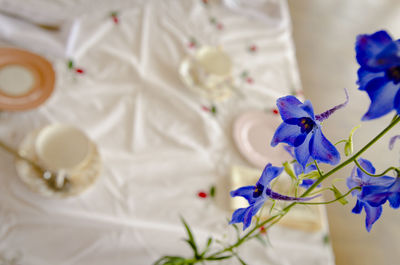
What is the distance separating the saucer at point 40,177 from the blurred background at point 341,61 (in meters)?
0.49

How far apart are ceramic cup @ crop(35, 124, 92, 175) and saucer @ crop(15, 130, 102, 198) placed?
3 cm

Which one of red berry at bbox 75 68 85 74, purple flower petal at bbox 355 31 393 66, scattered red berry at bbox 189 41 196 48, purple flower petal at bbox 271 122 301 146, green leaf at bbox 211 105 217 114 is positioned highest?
scattered red berry at bbox 189 41 196 48

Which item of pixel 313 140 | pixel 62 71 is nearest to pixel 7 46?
pixel 62 71

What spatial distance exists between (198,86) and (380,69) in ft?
2.38

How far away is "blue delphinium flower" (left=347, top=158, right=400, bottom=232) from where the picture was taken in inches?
11.0

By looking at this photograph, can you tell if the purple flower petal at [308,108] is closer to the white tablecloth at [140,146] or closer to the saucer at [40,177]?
the white tablecloth at [140,146]

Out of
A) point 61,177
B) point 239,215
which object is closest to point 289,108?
point 239,215

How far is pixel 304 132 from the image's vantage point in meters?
0.31

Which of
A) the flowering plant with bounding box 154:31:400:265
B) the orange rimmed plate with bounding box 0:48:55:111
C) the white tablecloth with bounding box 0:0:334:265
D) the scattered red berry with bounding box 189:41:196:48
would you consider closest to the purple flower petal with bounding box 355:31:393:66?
the flowering plant with bounding box 154:31:400:265

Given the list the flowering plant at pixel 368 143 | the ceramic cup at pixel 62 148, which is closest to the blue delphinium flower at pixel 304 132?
the flowering plant at pixel 368 143

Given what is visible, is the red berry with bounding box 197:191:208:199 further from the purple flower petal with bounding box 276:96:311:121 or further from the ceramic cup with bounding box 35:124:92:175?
the purple flower petal with bounding box 276:96:311:121

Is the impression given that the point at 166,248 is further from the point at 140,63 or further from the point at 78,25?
the point at 78,25

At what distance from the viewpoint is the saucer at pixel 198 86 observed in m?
0.92

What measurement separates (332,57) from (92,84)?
5.71 ft
